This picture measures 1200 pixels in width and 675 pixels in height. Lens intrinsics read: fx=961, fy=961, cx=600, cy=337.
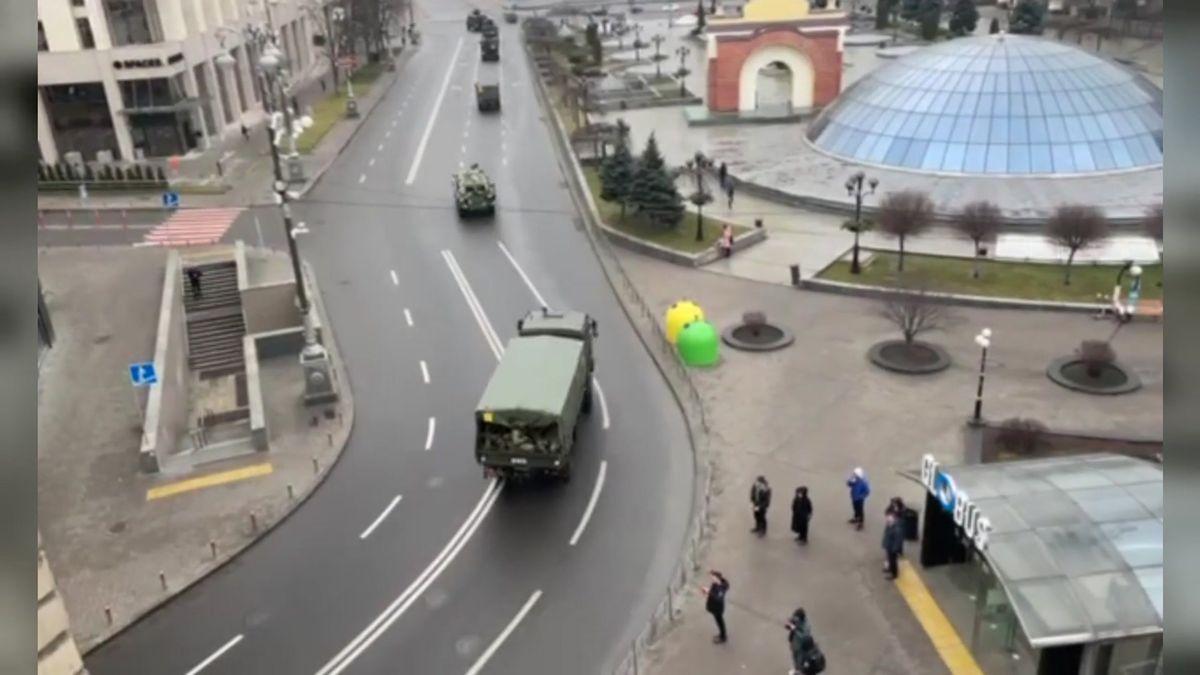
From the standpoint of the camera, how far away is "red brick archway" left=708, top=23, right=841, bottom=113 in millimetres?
54656

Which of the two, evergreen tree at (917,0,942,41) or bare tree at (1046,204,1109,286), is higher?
evergreen tree at (917,0,942,41)

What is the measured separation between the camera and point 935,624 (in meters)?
16.7

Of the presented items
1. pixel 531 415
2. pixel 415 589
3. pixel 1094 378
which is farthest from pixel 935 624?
pixel 1094 378

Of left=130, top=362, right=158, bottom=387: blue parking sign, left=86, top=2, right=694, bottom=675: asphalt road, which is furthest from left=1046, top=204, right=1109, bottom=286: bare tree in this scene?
left=130, top=362, right=158, bottom=387: blue parking sign

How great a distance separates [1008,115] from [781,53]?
1680cm

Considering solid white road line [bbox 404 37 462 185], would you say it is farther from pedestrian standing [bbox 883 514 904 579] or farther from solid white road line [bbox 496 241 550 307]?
pedestrian standing [bbox 883 514 904 579]

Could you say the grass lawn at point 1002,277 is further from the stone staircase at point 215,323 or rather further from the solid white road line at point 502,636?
the stone staircase at point 215,323

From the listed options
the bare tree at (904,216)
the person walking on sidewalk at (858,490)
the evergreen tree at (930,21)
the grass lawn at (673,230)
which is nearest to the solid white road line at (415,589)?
the person walking on sidewalk at (858,490)

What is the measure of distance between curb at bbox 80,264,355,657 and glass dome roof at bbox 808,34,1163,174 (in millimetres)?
27164

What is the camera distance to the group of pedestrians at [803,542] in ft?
49.2

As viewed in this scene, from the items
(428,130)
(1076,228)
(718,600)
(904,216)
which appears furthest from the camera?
(428,130)

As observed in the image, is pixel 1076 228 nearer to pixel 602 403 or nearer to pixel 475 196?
pixel 602 403

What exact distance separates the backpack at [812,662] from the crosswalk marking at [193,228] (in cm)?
3158

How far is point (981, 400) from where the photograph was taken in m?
23.5
